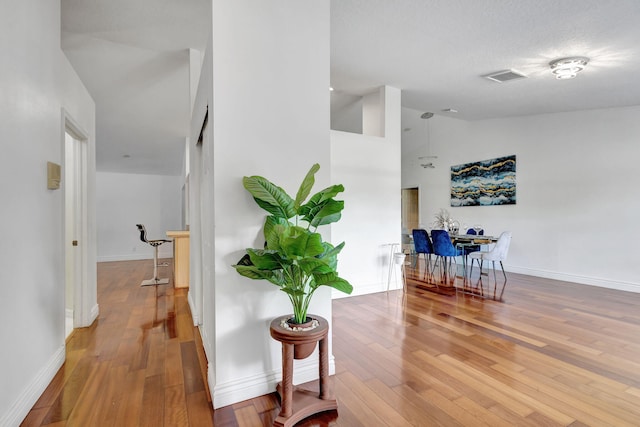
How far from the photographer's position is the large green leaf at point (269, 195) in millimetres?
1805

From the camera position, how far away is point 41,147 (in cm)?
213

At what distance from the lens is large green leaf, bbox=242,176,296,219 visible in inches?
71.1

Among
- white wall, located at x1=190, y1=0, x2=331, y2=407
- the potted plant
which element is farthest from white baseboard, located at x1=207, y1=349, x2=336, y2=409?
the potted plant

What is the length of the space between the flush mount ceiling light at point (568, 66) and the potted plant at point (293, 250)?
3.30 metres

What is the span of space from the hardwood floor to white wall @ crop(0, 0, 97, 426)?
0.24 meters

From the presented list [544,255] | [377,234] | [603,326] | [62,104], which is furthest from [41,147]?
[544,255]

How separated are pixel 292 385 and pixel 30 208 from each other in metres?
1.96

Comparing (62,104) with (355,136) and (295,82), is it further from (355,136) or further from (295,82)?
(355,136)

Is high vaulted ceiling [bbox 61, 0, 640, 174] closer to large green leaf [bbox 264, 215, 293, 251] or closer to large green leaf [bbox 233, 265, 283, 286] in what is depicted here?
large green leaf [bbox 264, 215, 293, 251]

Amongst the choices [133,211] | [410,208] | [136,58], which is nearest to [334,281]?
[136,58]

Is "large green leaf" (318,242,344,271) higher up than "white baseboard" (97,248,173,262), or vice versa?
"large green leaf" (318,242,344,271)

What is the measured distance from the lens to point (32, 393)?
188 cm

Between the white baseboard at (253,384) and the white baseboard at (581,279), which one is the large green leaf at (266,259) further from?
the white baseboard at (581,279)

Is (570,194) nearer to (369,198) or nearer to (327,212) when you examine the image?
(369,198)
